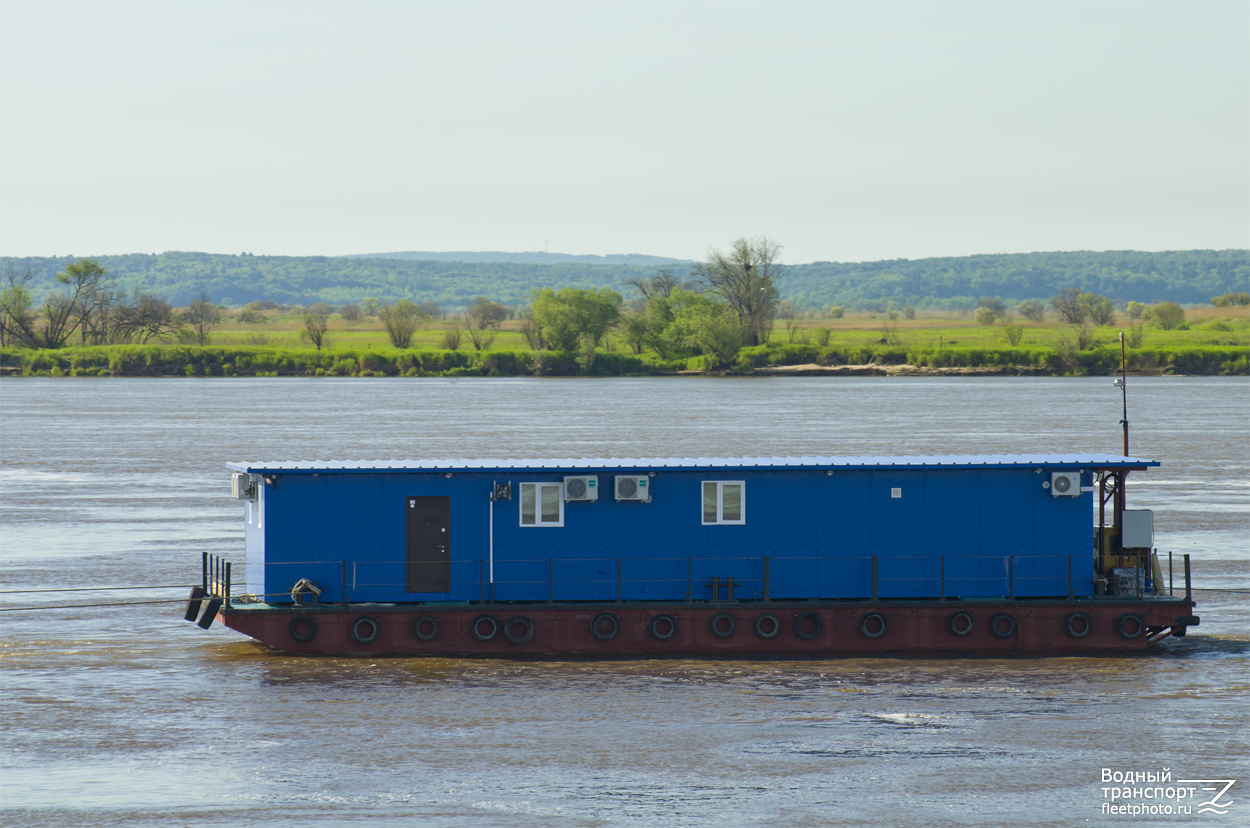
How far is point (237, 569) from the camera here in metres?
34.7

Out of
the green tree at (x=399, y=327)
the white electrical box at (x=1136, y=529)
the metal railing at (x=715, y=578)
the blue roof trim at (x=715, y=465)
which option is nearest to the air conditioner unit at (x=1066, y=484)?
the blue roof trim at (x=715, y=465)

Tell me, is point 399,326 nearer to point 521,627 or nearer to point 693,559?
point 693,559

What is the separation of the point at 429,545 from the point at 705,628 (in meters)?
4.96

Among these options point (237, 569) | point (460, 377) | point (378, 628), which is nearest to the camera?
point (378, 628)

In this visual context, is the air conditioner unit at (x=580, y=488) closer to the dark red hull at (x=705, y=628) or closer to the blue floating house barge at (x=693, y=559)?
the blue floating house barge at (x=693, y=559)

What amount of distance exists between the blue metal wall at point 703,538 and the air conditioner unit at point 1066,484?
0.25 metres

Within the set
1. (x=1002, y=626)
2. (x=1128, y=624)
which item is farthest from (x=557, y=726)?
(x=1128, y=624)

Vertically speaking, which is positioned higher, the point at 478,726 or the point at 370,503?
the point at 370,503

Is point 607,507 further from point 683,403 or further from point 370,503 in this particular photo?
point 683,403

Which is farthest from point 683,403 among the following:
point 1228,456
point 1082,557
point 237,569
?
point 1082,557

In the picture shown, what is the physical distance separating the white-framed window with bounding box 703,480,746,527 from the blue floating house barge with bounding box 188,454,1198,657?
3 centimetres

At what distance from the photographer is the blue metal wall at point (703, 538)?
25484 mm

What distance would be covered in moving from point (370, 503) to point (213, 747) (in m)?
5.60

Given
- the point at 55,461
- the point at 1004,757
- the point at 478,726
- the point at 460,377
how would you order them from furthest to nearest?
the point at 460,377
the point at 55,461
the point at 478,726
the point at 1004,757
